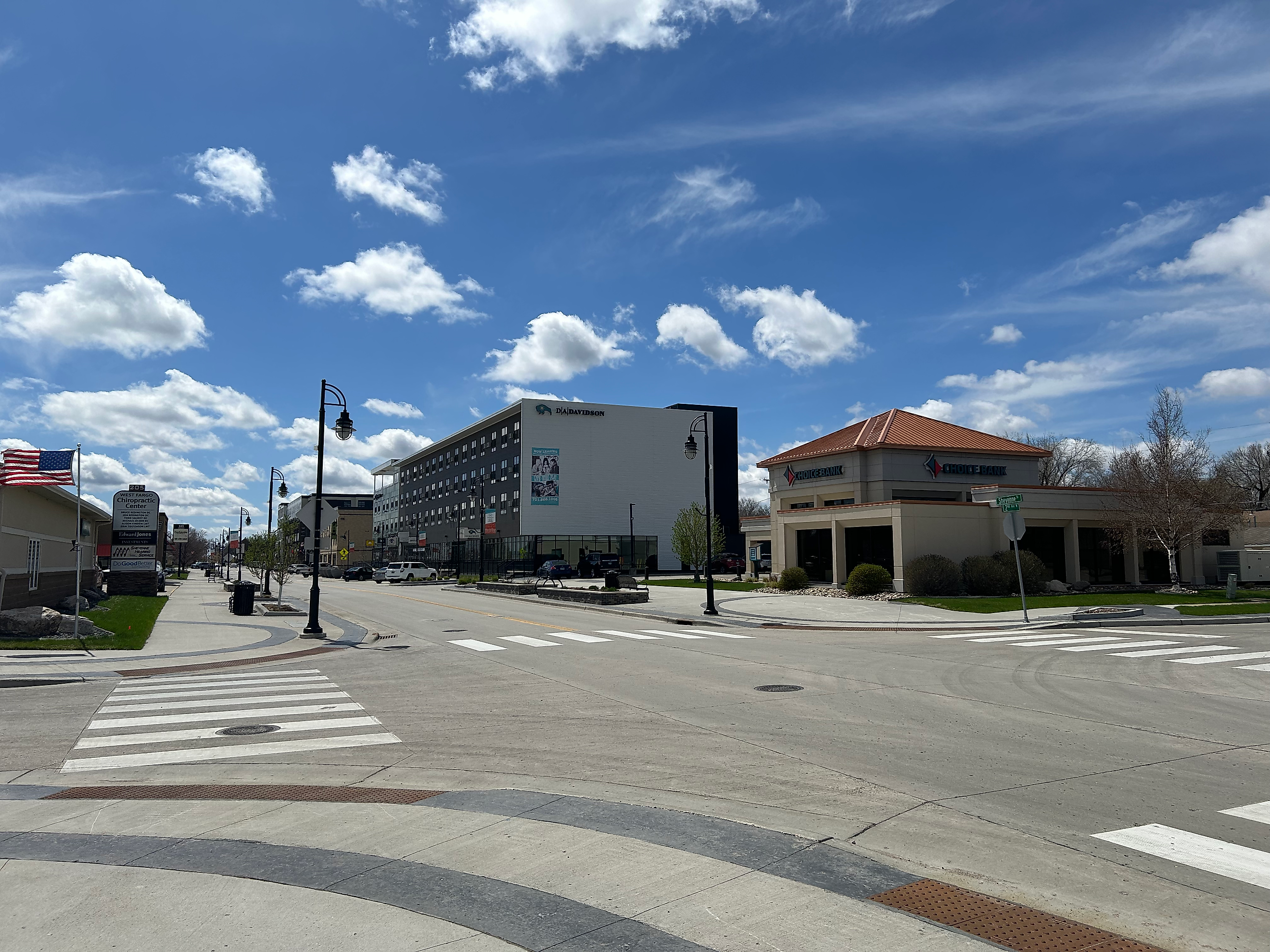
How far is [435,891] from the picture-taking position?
4992mm

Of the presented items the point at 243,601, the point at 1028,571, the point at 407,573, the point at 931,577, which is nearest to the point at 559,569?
the point at 407,573

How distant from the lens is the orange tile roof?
1672 inches

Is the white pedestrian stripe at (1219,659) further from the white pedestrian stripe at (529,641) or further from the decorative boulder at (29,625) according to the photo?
the decorative boulder at (29,625)

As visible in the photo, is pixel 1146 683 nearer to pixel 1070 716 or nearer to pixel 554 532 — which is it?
pixel 1070 716

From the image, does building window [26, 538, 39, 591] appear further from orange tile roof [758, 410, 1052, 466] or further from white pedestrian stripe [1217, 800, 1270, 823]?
orange tile roof [758, 410, 1052, 466]

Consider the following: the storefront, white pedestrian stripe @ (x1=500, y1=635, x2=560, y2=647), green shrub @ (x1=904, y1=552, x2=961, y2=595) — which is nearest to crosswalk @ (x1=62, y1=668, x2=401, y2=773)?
white pedestrian stripe @ (x1=500, y1=635, x2=560, y2=647)

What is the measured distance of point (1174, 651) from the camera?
1808 cm

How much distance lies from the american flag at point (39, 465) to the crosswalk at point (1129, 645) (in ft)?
70.0

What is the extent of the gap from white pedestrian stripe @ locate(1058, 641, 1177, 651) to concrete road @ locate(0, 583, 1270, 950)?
0.72 meters

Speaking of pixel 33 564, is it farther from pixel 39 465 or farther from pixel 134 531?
pixel 134 531

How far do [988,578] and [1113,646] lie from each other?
650 inches

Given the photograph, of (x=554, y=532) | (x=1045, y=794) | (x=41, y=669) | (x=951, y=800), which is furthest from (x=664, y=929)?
(x=554, y=532)

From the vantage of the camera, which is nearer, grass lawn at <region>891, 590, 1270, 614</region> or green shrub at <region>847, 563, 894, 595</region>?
grass lawn at <region>891, 590, 1270, 614</region>

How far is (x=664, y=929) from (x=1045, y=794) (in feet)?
13.6
